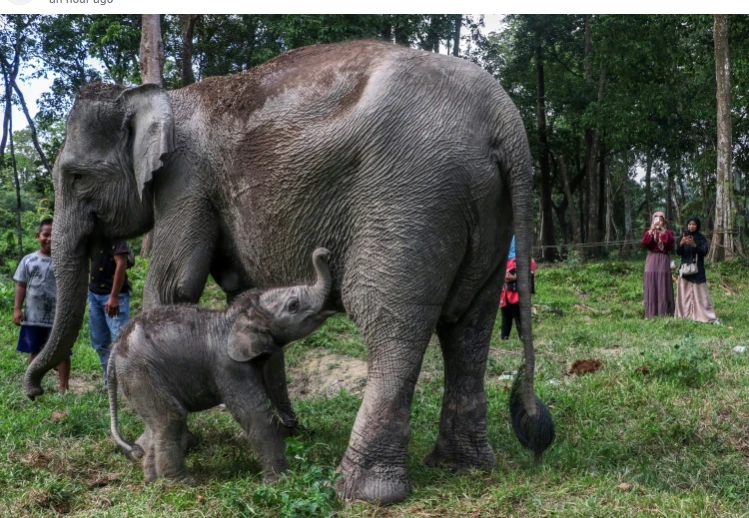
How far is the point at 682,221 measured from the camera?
29109 mm

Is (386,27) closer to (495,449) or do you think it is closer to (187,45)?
(187,45)

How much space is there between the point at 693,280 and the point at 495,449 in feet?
23.5

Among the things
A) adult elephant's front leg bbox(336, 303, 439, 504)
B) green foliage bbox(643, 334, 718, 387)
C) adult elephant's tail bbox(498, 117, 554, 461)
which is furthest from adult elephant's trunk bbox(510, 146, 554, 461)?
green foliage bbox(643, 334, 718, 387)

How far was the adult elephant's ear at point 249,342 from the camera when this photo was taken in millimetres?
4035

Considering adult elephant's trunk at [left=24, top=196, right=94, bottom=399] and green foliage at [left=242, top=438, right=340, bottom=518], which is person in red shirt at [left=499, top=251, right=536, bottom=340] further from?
green foliage at [left=242, top=438, right=340, bottom=518]

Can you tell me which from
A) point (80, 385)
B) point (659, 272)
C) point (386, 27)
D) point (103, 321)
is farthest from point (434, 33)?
point (80, 385)

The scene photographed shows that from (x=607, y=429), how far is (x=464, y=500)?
1.80 m

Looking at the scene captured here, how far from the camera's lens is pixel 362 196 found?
3.97m

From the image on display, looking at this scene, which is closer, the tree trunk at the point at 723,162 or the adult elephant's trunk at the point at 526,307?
the adult elephant's trunk at the point at 526,307

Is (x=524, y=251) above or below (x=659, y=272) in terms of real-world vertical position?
above

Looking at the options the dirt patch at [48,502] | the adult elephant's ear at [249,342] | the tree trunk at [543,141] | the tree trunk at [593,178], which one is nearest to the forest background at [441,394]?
the dirt patch at [48,502]

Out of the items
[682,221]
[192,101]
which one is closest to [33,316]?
[192,101]

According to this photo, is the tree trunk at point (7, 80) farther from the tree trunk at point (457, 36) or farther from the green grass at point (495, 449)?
Answer: the green grass at point (495, 449)

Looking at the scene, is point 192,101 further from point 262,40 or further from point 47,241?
point 262,40
